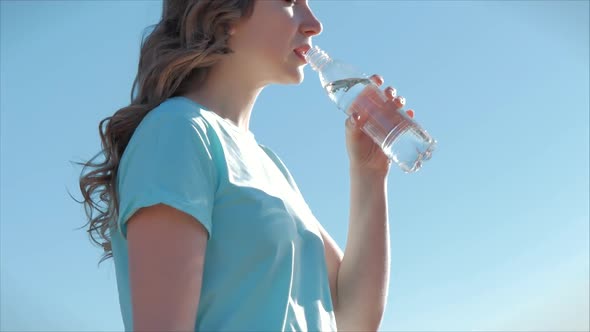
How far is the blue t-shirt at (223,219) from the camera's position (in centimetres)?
167

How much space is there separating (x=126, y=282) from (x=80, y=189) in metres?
0.35

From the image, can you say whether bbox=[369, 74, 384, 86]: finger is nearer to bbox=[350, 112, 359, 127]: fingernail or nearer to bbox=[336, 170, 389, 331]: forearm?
bbox=[350, 112, 359, 127]: fingernail

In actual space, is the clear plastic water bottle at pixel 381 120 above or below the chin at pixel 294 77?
above

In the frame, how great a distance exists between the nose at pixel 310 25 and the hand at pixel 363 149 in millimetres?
347

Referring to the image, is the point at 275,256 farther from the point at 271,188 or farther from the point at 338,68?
the point at 338,68

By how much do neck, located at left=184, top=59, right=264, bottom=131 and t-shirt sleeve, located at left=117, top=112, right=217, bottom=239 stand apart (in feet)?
1.01

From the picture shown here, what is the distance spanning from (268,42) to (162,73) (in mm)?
310

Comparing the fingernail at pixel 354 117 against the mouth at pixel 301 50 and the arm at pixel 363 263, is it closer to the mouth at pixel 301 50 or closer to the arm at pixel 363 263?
the arm at pixel 363 263

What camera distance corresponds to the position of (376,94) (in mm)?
2467

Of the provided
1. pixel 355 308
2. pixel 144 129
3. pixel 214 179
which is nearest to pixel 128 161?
pixel 144 129

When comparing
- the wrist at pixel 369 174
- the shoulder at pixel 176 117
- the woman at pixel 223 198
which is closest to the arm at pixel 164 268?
the woman at pixel 223 198

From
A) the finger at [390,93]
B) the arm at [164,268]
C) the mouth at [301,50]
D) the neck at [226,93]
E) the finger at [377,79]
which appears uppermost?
the finger at [377,79]

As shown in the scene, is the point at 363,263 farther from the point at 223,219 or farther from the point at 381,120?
the point at 223,219

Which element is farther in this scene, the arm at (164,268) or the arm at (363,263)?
the arm at (363,263)
